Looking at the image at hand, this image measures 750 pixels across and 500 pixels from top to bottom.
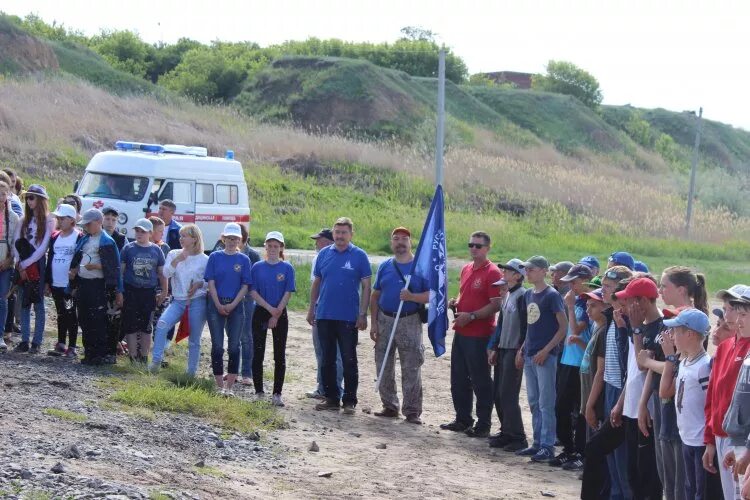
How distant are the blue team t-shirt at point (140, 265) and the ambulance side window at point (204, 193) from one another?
12.1 metres

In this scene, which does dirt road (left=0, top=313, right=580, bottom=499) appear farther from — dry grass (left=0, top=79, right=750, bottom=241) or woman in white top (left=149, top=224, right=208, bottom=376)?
dry grass (left=0, top=79, right=750, bottom=241)

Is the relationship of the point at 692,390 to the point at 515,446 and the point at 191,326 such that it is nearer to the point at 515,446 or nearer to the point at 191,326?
the point at 515,446

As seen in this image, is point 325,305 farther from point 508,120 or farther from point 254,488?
point 508,120

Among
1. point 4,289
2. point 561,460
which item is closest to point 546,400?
point 561,460

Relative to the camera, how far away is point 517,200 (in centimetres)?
4784

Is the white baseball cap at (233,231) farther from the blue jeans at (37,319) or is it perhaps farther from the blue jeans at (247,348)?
the blue jeans at (37,319)

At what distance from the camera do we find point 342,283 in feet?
39.1

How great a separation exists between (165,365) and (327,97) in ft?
176

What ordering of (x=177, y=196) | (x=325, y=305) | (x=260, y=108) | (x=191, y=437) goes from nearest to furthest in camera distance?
(x=191, y=437) < (x=325, y=305) < (x=177, y=196) < (x=260, y=108)

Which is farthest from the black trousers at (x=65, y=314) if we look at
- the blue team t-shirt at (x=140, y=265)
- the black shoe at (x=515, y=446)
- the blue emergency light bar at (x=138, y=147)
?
the blue emergency light bar at (x=138, y=147)

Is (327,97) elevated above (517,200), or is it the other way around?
(327,97)

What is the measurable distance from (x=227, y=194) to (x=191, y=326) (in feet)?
43.9

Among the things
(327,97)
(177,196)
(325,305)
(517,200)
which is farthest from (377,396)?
(327,97)

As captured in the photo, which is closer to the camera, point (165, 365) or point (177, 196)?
point (165, 365)
